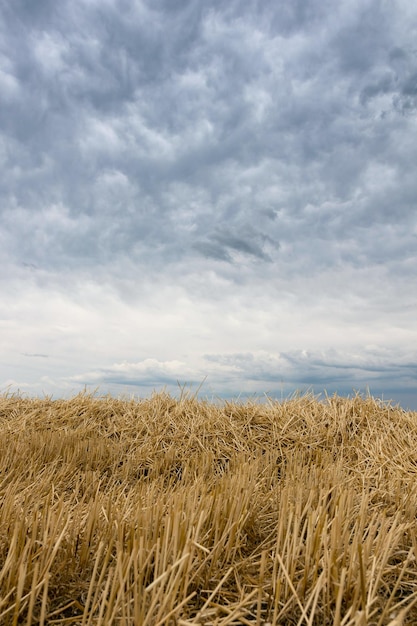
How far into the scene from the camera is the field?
5.28 feet

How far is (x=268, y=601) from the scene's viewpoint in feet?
5.50

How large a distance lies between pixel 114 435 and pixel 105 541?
12.1 feet

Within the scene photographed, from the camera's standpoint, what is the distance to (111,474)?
4.58 m

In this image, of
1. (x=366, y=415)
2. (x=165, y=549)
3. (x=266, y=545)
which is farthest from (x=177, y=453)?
(x=165, y=549)

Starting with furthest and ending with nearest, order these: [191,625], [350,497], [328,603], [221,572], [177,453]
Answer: [177,453]
[350,497]
[221,572]
[328,603]
[191,625]

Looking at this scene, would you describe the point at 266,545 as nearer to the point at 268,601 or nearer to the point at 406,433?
the point at 268,601

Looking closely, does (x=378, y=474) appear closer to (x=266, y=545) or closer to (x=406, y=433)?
(x=406, y=433)

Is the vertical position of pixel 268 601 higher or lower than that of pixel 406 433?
lower

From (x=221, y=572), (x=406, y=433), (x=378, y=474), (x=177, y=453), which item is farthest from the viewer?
(x=406, y=433)

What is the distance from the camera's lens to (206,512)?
6.85 ft

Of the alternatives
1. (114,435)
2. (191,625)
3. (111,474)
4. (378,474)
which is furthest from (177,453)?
(191,625)

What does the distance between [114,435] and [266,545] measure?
378 cm

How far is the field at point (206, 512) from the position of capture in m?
1.61

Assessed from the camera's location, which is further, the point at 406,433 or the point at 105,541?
the point at 406,433
